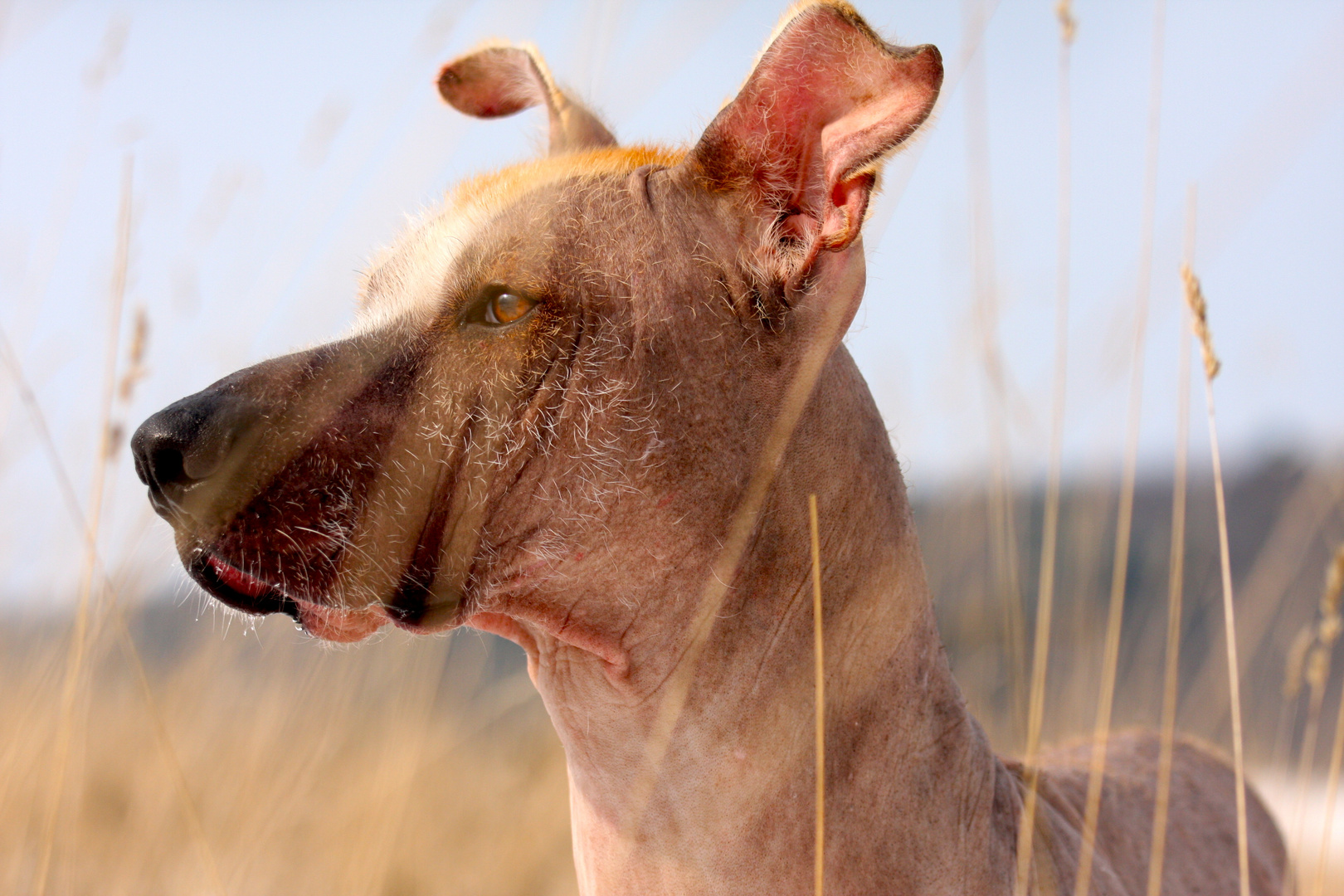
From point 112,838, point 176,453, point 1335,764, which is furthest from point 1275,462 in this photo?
point 176,453

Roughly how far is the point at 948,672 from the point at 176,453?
1367 mm

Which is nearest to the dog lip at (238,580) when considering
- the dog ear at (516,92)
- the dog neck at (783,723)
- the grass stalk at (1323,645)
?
the dog neck at (783,723)

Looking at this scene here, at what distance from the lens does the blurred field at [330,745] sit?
3021mm

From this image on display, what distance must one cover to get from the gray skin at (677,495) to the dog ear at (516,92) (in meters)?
0.70

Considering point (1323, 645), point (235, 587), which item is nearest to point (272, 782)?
point (235, 587)

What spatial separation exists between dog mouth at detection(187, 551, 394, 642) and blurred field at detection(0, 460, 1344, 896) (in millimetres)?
133

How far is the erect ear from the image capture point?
157cm

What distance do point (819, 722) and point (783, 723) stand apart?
3.1 inches

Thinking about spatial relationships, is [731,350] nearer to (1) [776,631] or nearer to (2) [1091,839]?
(1) [776,631]

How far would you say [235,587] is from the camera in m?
1.58

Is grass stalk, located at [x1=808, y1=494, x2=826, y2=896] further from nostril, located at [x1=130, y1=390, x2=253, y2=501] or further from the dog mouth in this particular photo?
nostril, located at [x1=130, y1=390, x2=253, y2=501]

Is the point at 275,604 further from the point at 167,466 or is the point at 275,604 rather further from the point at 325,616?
the point at 167,466

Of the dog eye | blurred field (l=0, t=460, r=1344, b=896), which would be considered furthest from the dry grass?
the dog eye

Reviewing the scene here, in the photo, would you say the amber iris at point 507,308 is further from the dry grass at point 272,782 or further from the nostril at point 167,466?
the dry grass at point 272,782
